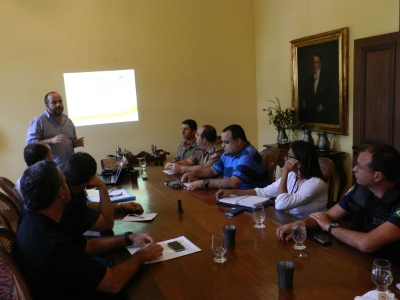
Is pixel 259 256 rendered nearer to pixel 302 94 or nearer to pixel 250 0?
pixel 302 94

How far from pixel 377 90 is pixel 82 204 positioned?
303cm

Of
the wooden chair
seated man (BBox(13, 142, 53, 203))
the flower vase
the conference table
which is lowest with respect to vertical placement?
the wooden chair

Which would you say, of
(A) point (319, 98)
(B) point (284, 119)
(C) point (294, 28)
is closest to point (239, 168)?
(A) point (319, 98)

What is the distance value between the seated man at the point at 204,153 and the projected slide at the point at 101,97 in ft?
5.37

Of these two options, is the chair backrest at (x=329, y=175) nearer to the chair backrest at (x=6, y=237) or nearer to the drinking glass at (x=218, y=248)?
the drinking glass at (x=218, y=248)

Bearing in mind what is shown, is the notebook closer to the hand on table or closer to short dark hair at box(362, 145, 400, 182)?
the hand on table

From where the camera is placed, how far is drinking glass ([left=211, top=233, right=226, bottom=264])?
1.61m

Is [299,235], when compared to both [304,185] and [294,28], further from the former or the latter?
[294,28]

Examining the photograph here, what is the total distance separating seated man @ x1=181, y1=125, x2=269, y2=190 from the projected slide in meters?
2.28

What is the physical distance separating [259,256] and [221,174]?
5.97 feet

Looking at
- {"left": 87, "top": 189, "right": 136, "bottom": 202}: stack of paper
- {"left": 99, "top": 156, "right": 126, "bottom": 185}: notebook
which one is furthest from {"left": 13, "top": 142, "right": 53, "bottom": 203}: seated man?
{"left": 99, "top": 156, "right": 126, "bottom": 185}: notebook

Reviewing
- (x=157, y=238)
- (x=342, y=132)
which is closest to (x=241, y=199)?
(x=157, y=238)

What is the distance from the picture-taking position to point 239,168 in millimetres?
3062

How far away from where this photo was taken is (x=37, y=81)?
187 inches
